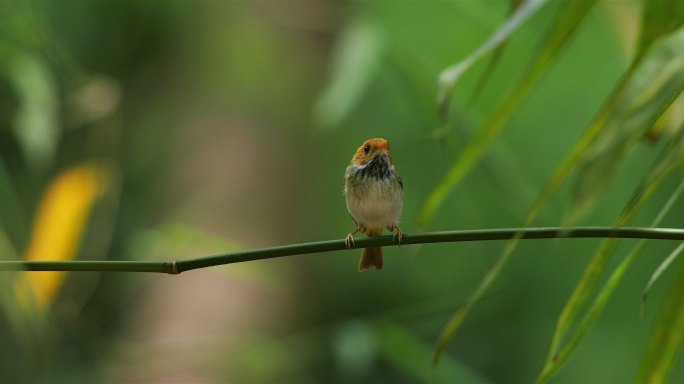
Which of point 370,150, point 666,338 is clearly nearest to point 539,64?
point 666,338

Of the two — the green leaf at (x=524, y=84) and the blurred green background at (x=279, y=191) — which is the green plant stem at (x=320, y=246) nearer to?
the green leaf at (x=524, y=84)

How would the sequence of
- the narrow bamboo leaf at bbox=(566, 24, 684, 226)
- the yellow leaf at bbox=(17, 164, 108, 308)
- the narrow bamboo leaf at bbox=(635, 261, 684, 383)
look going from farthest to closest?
the yellow leaf at bbox=(17, 164, 108, 308) < the narrow bamboo leaf at bbox=(635, 261, 684, 383) < the narrow bamboo leaf at bbox=(566, 24, 684, 226)

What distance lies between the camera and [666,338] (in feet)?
3.22

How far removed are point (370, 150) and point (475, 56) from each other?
2.76 feet

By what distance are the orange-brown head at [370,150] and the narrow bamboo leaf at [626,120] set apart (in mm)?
846

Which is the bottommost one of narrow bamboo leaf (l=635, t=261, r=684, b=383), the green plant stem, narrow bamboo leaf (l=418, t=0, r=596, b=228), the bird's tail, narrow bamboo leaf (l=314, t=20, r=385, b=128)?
narrow bamboo leaf (l=635, t=261, r=684, b=383)

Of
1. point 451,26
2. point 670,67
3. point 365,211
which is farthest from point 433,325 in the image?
point 670,67

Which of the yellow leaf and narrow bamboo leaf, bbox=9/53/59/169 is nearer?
the yellow leaf

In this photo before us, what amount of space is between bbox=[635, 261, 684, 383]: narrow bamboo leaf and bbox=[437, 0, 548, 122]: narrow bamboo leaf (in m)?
0.33

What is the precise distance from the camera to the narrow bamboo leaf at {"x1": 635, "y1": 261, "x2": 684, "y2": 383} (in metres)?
0.97

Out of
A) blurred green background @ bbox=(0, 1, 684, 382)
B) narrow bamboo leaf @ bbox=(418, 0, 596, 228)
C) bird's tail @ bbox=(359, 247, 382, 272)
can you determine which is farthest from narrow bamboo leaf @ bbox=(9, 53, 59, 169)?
narrow bamboo leaf @ bbox=(418, 0, 596, 228)

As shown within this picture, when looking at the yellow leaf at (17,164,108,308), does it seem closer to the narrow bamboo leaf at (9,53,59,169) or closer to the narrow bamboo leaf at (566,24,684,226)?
the narrow bamboo leaf at (9,53,59,169)

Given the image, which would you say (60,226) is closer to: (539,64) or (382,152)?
(382,152)

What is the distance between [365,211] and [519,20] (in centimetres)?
Answer: 95
